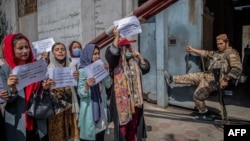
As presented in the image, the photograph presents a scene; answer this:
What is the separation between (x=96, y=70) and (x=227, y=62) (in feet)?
8.85

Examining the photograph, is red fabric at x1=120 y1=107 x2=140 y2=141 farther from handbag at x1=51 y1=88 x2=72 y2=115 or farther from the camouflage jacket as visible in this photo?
the camouflage jacket

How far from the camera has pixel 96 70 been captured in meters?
2.49

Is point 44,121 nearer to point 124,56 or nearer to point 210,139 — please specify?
point 124,56

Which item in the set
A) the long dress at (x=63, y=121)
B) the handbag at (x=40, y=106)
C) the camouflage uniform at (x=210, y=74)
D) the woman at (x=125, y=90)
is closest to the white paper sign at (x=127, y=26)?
the woman at (x=125, y=90)

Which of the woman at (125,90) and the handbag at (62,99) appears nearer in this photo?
the handbag at (62,99)

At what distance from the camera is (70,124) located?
2896 millimetres

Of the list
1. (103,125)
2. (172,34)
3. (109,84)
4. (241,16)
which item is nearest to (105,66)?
(109,84)

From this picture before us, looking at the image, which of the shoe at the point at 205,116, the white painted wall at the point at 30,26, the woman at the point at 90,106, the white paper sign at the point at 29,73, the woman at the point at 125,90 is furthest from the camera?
the white painted wall at the point at 30,26

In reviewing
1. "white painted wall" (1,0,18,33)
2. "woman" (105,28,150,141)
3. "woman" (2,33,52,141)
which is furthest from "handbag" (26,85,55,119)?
"white painted wall" (1,0,18,33)

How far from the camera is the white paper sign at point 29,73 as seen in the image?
6.34 ft

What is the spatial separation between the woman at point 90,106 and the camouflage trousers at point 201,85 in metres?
2.44

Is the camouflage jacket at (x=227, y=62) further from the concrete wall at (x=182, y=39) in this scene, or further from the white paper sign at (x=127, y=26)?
the white paper sign at (x=127, y=26)

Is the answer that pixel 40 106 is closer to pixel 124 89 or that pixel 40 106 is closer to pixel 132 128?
pixel 124 89

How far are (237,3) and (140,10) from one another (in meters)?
9.37
